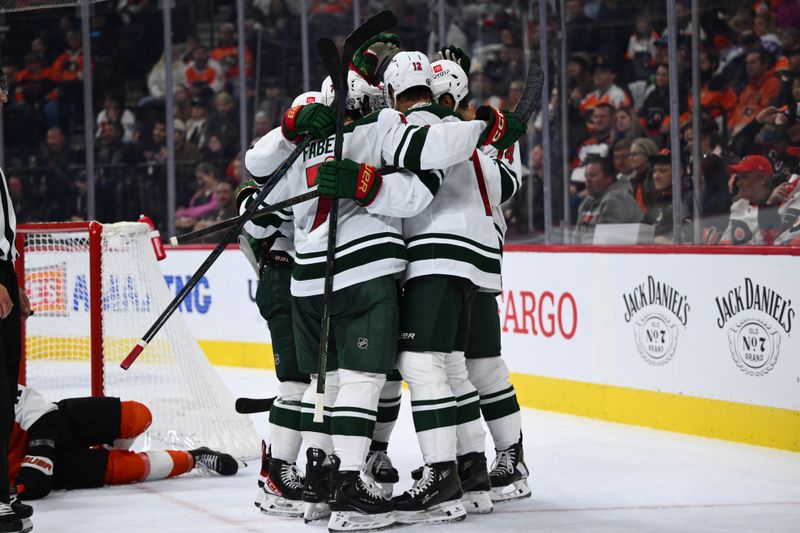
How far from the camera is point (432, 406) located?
10.3ft

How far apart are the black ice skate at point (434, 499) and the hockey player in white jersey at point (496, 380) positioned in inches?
15.3

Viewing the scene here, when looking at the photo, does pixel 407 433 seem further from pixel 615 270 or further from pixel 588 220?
pixel 588 220

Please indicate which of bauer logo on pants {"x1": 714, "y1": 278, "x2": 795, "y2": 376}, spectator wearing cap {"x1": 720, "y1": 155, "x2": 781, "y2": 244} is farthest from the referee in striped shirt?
spectator wearing cap {"x1": 720, "y1": 155, "x2": 781, "y2": 244}

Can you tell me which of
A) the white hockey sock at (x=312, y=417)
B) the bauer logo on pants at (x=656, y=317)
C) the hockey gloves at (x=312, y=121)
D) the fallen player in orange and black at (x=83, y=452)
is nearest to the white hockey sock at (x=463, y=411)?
the white hockey sock at (x=312, y=417)

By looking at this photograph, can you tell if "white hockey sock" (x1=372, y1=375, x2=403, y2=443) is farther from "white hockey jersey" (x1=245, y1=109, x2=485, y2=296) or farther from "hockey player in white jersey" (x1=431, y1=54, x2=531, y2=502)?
"white hockey jersey" (x1=245, y1=109, x2=485, y2=296)

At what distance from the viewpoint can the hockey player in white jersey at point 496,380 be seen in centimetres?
355

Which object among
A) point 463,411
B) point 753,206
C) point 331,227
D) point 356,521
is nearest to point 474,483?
point 463,411

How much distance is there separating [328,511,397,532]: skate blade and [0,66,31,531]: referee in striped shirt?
2.61 feet

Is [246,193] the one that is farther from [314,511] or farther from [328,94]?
[314,511]

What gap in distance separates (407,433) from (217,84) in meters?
4.06

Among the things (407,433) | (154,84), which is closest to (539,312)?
(407,433)

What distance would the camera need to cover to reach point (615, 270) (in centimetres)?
517

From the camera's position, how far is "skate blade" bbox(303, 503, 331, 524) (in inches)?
128

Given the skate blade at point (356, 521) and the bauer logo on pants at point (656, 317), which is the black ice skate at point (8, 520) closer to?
the skate blade at point (356, 521)
